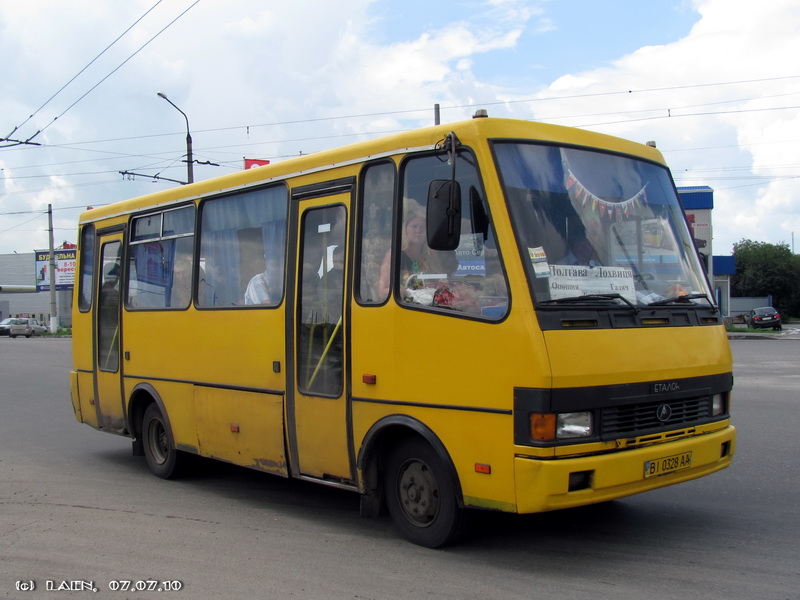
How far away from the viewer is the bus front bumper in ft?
16.2

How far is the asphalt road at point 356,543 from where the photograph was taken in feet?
16.7

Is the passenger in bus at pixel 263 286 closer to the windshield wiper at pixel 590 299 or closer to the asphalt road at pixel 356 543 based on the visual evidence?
the asphalt road at pixel 356 543

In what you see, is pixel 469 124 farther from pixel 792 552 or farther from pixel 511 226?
pixel 792 552

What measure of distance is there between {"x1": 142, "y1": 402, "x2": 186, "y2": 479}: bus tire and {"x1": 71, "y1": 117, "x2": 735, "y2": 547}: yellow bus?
1201mm

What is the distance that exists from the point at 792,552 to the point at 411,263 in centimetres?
317

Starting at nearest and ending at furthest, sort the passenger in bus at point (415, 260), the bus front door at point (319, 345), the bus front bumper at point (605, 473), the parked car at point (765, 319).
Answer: the bus front bumper at point (605, 473) < the passenger in bus at point (415, 260) < the bus front door at point (319, 345) < the parked car at point (765, 319)

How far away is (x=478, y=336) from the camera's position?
532 cm

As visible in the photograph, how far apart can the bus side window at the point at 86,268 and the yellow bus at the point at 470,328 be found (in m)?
3.34

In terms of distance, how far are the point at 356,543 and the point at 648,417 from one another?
2.27 meters

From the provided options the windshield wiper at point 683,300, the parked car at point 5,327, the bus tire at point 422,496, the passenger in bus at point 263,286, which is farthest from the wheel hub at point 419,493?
the parked car at point 5,327

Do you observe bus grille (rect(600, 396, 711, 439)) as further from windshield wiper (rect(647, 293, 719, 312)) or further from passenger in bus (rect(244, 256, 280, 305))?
passenger in bus (rect(244, 256, 280, 305))

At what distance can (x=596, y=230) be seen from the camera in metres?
5.71

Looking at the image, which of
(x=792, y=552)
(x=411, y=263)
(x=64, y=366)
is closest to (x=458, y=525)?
(x=411, y=263)

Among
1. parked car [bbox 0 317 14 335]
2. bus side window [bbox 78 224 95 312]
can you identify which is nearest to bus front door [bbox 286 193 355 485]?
bus side window [bbox 78 224 95 312]
